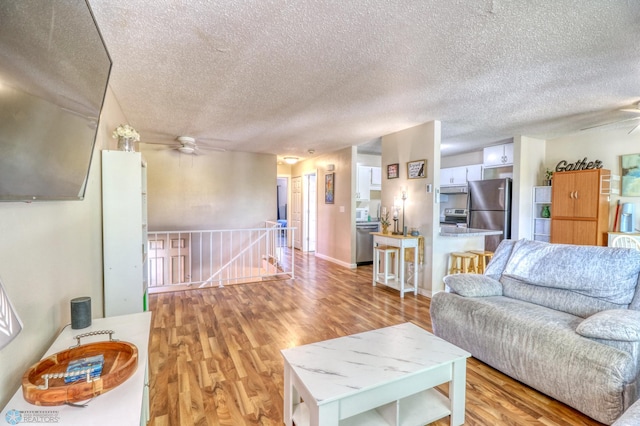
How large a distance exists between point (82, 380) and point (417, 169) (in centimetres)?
409

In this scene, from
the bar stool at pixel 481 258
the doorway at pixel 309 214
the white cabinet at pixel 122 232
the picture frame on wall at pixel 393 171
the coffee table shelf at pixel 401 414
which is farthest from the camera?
the doorway at pixel 309 214

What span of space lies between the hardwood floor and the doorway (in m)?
2.86

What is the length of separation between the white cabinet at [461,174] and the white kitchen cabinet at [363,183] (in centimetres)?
179

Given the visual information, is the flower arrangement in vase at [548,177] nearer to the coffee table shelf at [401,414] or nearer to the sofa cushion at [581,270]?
the sofa cushion at [581,270]

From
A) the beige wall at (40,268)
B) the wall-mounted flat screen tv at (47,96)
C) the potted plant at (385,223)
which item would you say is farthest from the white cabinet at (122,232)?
the potted plant at (385,223)

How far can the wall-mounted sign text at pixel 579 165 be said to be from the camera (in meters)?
4.39

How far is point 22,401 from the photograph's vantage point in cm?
89

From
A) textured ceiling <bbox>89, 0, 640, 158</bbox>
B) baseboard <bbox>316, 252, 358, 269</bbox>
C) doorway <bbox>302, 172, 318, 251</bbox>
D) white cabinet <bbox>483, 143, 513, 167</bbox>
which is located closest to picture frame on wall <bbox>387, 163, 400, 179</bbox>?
textured ceiling <bbox>89, 0, 640, 158</bbox>

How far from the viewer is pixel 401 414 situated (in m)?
1.57

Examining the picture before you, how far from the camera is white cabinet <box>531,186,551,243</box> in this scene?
4957mm

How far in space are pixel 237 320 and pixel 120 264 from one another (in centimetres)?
127

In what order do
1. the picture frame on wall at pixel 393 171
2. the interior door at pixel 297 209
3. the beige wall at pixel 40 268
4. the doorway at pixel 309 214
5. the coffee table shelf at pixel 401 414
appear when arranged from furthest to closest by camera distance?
the interior door at pixel 297 209 < the doorway at pixel 309 214 < the picture frame on wall at pixel 393 171 < the coffee table shelf at pixel 401 414 < the beige wall at pixel 40 268
